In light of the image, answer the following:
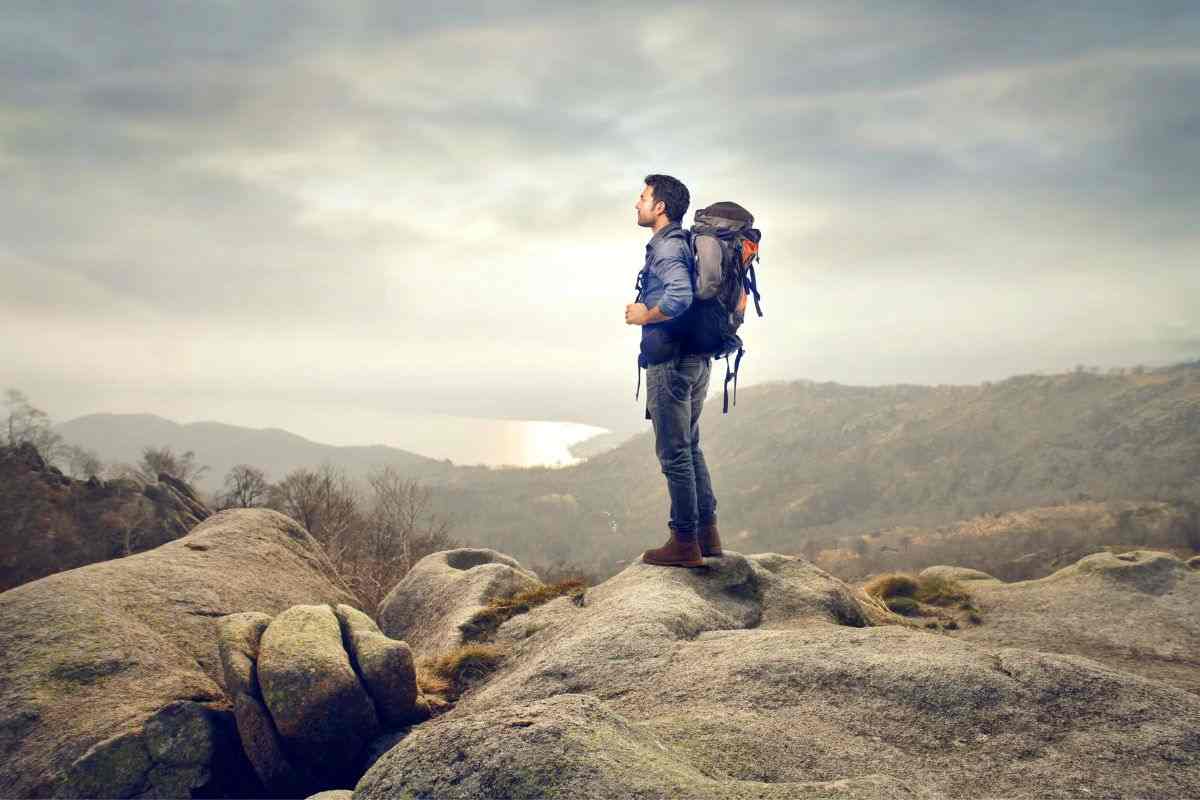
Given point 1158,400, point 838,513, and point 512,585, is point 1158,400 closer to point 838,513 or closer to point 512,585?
point 838,513

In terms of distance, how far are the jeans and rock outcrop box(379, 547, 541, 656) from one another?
180 inches

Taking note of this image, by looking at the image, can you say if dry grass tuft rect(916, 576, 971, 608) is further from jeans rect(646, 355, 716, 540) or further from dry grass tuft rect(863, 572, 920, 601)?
jeans rect(646, 355, 716, 540)

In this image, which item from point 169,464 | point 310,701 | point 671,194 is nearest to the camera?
point 310,701

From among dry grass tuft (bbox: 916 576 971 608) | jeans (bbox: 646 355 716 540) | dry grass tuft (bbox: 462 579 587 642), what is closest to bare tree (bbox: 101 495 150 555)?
dry grass tuft (bbox: 462 579 587 642)

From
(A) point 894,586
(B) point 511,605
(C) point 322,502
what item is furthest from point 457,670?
(C) point 322,502

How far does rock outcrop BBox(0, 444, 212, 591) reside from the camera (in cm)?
2092

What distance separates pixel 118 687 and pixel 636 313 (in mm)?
7622

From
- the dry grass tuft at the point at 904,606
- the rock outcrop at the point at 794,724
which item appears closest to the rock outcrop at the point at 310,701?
the rock outcrop at the point at 794,724

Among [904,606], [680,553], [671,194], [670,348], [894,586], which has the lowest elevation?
[904,606]

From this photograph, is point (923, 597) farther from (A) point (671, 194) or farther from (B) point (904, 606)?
(A) point (671, 194)

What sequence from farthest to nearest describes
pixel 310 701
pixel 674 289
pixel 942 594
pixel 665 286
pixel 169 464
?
pixel 169 464
pixel 942 594
pixel 665 286
pixel 674 289
pixel 310 701

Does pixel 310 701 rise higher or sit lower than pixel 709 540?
lower

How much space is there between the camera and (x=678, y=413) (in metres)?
9.39

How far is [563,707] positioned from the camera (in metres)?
4.64
